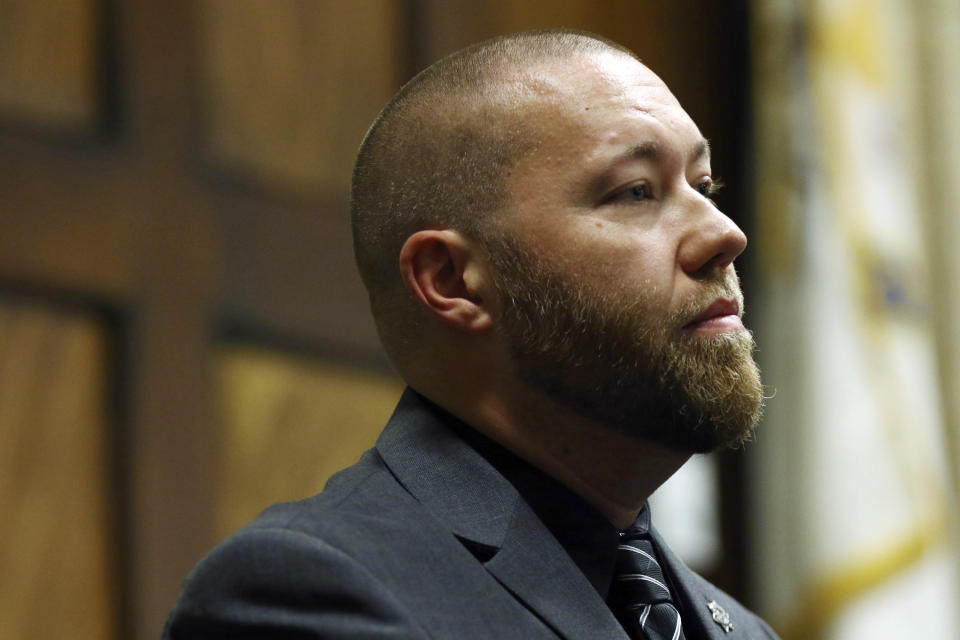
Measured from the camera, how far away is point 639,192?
5.40 ft

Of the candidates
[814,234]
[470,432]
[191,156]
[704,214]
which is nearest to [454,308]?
[470,432]

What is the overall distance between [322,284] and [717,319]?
137cm

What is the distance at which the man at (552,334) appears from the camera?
151 centimetres

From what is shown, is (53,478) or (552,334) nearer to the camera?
(552,334)

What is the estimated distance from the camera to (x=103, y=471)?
7.66ft

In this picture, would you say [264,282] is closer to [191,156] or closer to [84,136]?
[191,156]

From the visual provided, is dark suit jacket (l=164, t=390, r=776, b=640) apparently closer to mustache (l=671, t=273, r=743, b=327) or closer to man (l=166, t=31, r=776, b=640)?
man (l=166, t=31, r=776, b=640)

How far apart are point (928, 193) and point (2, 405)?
2593mm

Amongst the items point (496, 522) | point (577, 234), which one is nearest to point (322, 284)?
point (577, 234)

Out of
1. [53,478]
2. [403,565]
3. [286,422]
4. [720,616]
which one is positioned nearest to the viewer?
[403,565]

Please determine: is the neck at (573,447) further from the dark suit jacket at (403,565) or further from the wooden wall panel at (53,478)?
the wooden wall panel at (53,478)

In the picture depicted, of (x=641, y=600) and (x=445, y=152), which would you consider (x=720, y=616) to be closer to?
(x=641, y=600)

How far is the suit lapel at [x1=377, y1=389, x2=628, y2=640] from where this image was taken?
1.45 m

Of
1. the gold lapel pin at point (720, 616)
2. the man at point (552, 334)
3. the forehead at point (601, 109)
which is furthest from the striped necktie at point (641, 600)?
the forehead at point (601, 109)
